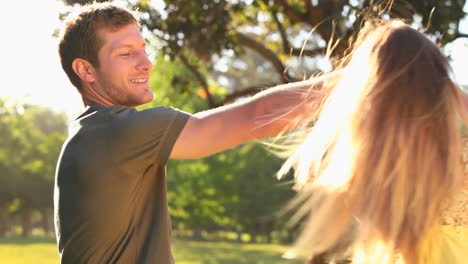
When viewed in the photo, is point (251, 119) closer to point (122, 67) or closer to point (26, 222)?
point (122, 67)

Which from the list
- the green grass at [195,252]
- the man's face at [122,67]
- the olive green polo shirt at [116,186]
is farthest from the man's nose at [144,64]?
the green grass at [195,252]

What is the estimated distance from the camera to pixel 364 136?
192 cm

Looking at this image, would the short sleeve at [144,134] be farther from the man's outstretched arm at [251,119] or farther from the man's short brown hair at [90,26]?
the man's short brown hair at [90,26]

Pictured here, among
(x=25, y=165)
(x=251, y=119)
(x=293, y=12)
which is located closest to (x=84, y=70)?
(x=251, y=119)

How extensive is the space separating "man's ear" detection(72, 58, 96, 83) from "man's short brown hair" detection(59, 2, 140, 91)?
17 mm

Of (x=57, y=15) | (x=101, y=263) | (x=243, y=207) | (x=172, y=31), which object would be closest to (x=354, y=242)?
(x=101, y=263)

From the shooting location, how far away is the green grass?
2755cm

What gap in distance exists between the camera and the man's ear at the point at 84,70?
8.81 ft

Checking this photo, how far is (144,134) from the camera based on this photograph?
2.29 m

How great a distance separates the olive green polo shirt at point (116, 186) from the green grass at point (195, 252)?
24.1 meters

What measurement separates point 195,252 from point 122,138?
3091 centimetres

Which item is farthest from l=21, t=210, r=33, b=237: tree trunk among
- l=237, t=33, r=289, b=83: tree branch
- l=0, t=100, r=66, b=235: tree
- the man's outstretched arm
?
the man's outstretched arm

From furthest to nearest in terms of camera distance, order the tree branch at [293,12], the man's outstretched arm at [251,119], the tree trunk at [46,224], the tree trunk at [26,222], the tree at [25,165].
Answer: the tree trunk at [46,224] < the tree trunk at [26,222] < the tree at [25,165] < the tree branch at [293,12] < the man's outstretched arm at [251,119]

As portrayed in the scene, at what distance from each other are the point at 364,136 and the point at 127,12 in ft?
3.94
